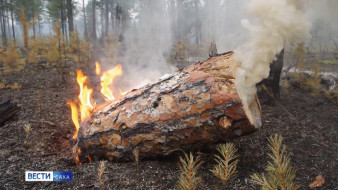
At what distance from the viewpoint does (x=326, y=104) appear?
16.0 feet

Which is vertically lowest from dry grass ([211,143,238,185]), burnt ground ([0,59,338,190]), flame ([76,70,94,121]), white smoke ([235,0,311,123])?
burnt ground ([0,59,338,190])

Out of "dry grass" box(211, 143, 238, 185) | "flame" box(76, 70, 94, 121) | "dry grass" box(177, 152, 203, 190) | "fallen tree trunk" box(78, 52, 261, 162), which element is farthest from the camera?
"flame" box(76, 70, 94, 121)

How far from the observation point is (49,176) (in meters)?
2.29

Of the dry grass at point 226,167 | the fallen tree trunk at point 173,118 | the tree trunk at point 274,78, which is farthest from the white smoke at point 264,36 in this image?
the tree trunk at point 274,78

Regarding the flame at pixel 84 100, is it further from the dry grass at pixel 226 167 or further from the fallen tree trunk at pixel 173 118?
the dry grass at pixel 226 167

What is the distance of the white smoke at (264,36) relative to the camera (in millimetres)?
2100

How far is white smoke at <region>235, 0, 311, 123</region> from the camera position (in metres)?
Result: 2.10

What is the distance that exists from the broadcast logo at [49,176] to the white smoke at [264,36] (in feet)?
6.68

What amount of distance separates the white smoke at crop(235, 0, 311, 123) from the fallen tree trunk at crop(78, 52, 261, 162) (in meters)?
0.12

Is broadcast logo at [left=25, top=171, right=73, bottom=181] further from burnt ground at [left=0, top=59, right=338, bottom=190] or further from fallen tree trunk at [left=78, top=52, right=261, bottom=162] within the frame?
fallen tree trunk at [left=78, top=52, right=261, bottom=162]

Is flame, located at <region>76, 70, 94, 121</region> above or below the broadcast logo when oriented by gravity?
above

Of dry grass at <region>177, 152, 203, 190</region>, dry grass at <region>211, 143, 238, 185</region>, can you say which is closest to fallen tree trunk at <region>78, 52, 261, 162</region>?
dry grass at <region>211, 143, 238, 185</region>

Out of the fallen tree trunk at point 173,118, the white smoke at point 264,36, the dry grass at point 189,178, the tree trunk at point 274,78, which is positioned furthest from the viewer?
the tree trunk at point 274,78

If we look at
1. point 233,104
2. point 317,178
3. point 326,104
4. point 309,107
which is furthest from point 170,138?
point 326,104
